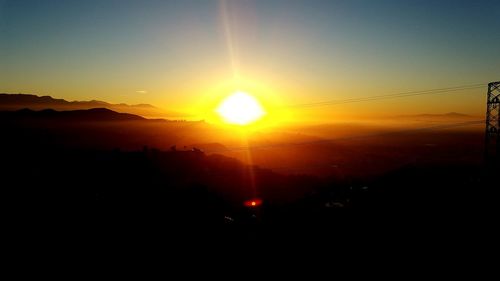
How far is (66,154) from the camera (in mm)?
75688

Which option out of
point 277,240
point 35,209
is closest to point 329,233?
point 277,240

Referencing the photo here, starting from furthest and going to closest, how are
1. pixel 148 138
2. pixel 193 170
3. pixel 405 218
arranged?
pixel 148 138 < pixel 193 170 < pixel 405 218

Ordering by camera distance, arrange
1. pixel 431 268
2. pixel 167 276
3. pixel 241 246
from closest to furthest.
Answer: pixel 431 268 → pixel 167 276 → pixel 241 246

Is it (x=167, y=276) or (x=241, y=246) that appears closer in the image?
(x=167, y=276)

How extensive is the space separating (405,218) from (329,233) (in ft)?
21.2

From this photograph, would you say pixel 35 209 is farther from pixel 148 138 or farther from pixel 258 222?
pixel 148 138

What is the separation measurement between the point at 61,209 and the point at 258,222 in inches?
859

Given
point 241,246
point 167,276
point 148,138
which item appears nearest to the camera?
point 167,276

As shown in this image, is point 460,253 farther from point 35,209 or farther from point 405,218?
point 35,209

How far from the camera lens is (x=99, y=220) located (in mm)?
30344

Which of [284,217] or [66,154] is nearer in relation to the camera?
[284,217]

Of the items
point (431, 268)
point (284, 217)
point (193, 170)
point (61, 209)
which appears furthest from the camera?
point (193, 170)

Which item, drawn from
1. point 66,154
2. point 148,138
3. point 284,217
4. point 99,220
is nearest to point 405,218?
point 284,217

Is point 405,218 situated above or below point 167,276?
above
